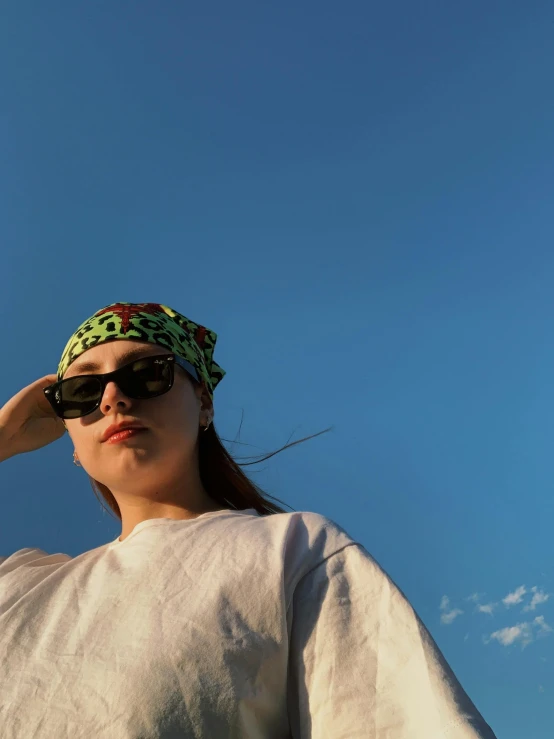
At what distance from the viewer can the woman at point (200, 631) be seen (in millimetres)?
1888

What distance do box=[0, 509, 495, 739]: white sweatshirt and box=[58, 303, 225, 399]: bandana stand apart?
110 cm

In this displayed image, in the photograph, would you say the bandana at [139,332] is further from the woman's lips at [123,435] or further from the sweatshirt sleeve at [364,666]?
the sweatshirt sleeve at [364,666]

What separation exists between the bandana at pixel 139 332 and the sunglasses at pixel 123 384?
0.70ft

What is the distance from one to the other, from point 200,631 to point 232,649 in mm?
117

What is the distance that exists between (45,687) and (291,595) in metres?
0.81

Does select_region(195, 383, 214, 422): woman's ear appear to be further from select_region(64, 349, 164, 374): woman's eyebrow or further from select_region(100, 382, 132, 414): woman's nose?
select_region(100, 382, 132, 414): woman's nose

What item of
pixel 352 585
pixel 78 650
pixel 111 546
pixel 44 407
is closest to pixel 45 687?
pixel 78 650

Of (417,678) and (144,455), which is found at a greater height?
(144,455)

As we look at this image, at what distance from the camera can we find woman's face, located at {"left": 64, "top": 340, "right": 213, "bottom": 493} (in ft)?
9.48

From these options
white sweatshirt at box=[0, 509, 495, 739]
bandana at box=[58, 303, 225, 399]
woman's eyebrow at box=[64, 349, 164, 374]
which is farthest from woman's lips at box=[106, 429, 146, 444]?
white sweatshirt at box=[0, 509, 495, 739]

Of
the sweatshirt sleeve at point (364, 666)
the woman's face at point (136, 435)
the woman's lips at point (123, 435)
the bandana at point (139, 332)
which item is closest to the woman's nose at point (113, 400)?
the woman's face at point (136, 435)

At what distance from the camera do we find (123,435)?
2.89 metres

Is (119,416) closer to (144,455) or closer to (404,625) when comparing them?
(144,455)

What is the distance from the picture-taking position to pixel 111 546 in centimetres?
278
